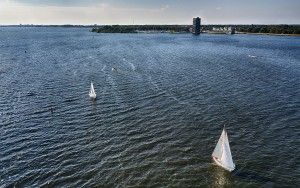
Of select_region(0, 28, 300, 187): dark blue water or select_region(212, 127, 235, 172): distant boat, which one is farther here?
select_region(212, 127, 235, 172): distant boat

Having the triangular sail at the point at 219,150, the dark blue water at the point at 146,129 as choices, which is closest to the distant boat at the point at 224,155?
the triangular sail at the point at 219,150

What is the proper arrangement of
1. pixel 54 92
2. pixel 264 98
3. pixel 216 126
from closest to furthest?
pixel 216 126
pixel 264 98
pixel 54 92

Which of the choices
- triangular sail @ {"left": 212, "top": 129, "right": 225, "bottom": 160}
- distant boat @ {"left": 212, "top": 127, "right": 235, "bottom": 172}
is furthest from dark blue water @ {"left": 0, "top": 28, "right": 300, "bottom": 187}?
triangular sail @ {"left": 212, "top": 129, "right": 225, "bottom": 160}

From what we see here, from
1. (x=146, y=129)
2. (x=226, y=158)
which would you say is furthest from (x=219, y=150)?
(x=146, y=129)

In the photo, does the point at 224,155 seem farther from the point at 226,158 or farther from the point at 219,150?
the point at 219,150

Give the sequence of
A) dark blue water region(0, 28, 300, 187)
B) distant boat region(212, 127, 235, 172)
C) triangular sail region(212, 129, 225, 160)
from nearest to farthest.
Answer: dark blue water region(0, 28, 300, 187)
distant boat region(212, 127, 235, 172)
triangular sail region(212, 129, 225, 160)

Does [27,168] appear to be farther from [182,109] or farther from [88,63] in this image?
[88,63]

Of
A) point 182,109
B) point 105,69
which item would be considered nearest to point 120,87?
point 182,109

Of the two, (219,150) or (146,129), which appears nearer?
(219,150)

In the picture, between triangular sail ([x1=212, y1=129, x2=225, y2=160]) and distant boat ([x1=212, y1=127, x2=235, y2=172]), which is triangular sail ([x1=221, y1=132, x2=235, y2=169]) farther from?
triangular sail ([x1=212, y1=129, x2=225, y2=160])
